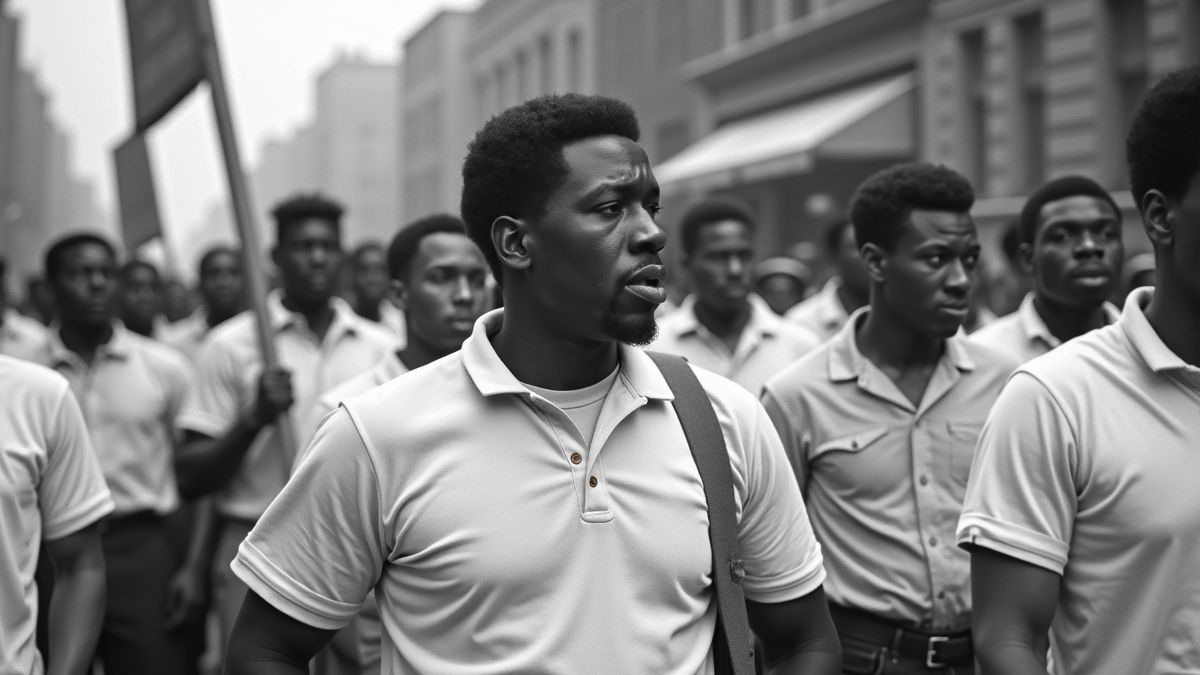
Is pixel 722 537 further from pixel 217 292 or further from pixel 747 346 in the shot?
pixel 217 292

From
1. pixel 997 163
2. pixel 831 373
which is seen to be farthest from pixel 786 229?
pixel 831 373

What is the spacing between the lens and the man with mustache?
4.07 metres

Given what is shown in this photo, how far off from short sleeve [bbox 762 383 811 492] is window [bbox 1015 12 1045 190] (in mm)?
13044

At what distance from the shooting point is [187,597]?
233 inches

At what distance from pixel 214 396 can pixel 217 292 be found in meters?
4.43

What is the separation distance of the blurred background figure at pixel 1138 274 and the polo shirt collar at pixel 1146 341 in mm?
4006

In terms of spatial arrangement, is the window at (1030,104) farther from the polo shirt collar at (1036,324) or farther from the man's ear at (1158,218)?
the man's ear at (1158,218)

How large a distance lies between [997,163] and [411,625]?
15.3m

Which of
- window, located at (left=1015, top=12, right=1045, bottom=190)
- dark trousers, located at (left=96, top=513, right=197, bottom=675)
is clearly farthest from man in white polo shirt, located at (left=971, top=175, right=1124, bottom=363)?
window, located at (left=1015, top=12, right=1045, bottom=190)

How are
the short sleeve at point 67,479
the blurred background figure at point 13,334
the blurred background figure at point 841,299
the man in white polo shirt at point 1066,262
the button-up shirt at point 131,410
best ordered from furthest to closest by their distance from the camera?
the blurred background figure at point 13,334 < the blurred background figure at point 841,299 < the button-up shirt at point 131,410 < the man in white polo shirt at point 1066,262 < the short sleeve at point 67,479

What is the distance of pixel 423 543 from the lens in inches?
97.9

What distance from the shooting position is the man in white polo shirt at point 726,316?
21.3 ft

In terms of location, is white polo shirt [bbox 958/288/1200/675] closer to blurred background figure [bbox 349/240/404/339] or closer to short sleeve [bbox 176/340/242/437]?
short sleeve [bbox 176/340/242/437]

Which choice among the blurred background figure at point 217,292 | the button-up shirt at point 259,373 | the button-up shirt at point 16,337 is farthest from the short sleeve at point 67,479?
the blurred background figure at point 217,292
